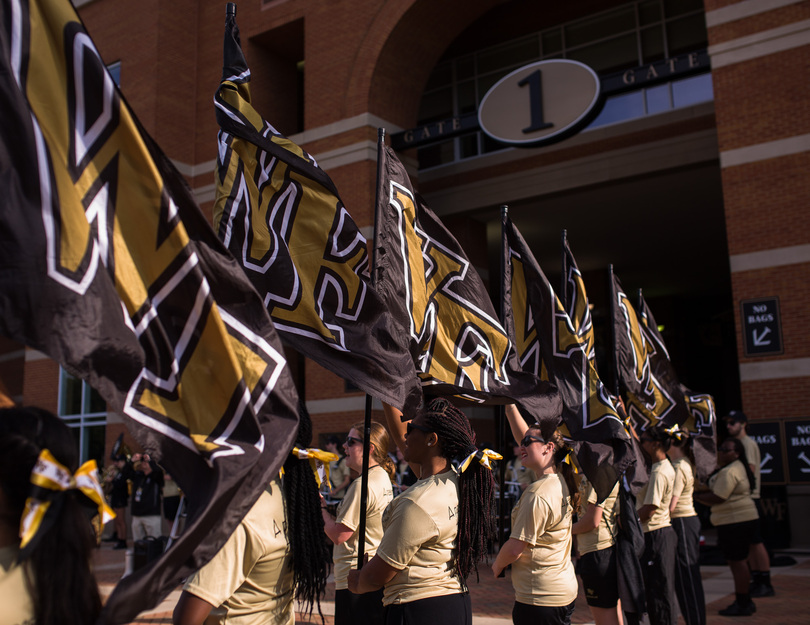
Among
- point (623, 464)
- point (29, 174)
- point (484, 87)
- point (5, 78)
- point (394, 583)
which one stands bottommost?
point (394, 583)

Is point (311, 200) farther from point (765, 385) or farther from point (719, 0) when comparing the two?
point (719, 0)

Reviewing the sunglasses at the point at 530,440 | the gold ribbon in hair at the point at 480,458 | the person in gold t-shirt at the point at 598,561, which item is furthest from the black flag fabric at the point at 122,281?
the person in gold t-shirt at the point at 598,561

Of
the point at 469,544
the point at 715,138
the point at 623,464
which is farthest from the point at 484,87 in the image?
the point at 469,544

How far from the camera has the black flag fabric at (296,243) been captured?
403 centimetres

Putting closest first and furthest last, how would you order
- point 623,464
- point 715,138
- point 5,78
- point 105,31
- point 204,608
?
point 5,78, point 204,608, point 623,464, point 715,138, point 105,31

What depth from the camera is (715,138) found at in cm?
1585

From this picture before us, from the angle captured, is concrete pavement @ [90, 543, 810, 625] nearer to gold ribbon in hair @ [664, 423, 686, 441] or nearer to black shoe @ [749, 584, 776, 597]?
black shoe @ [749, 584, 776, 597]

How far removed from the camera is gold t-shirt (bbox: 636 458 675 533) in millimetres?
6961

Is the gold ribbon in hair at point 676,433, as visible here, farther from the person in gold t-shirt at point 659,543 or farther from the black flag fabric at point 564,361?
the black flag fabric at point 564,361

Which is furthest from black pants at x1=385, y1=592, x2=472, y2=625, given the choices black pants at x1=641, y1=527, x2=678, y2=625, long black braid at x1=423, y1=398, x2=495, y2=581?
black pants at x1=641, y1=527, x2=678, y2=625

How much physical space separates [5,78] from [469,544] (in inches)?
114

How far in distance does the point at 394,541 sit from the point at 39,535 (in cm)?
A: 195

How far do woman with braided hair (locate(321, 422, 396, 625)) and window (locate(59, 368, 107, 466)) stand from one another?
18.1m

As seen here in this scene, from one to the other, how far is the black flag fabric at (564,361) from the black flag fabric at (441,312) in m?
0.58
